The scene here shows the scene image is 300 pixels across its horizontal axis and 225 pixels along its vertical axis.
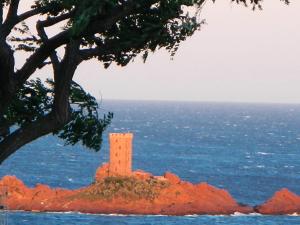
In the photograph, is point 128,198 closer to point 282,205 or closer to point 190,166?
point 282,205

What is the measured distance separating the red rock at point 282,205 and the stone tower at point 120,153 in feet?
40.1

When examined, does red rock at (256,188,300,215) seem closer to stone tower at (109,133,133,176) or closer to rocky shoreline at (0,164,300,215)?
rocky shoreline at (0,164,300,215)

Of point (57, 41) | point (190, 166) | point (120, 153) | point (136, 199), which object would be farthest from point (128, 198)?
point (57, 41)

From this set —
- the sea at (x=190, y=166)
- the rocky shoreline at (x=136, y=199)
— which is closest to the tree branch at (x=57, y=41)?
the sea at (x=190, y=166)

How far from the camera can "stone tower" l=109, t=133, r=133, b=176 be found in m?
64.8

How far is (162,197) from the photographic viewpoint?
7006cm

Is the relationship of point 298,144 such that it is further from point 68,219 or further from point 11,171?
point 68,219

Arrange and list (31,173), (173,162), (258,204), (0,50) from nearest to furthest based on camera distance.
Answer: (0,50) < (258,204) < (31,173) < (173,162)

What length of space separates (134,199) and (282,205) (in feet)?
40.2

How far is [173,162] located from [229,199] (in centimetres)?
4663

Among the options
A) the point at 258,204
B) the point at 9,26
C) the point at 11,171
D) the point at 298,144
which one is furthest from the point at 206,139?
the point at 9,26

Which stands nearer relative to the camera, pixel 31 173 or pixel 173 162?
pixel 31 173

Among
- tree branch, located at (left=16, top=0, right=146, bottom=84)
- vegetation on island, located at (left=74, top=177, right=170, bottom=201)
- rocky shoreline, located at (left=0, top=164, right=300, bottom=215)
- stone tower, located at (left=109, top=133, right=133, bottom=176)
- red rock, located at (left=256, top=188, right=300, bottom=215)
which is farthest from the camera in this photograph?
red rock, located at (left=256, top=188, right=300, bottom=215)

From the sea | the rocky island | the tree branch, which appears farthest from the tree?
the rocky island
